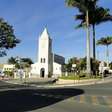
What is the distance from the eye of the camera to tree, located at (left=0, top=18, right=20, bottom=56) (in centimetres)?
5578

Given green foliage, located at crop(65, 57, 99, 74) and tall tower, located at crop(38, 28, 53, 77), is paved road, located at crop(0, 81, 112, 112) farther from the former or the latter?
tall tower, located at crop(38, 28, 53, 77)

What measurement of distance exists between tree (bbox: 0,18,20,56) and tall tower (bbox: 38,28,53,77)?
200 ft

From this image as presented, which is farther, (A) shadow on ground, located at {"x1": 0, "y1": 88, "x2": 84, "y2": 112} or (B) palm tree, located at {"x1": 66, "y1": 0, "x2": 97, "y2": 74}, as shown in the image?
(B) palm tree, located at {"x1": 66, "y1": 0, "x2": 97, "y2": 74}

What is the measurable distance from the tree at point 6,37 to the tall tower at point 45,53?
6088cm

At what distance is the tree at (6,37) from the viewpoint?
55.8m

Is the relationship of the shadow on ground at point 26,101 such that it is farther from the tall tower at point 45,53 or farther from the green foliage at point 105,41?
the tall tower at point 45,53

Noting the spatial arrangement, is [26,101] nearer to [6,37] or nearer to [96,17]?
[6,37]

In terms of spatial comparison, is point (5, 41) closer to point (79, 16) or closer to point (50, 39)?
point (79, 16)

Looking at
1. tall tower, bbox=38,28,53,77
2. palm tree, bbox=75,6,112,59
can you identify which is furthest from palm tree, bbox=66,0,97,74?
tall tower, bbox=38,28,53,77

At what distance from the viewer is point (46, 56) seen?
4783 inches

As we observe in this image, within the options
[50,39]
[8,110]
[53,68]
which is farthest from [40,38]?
[8,110]

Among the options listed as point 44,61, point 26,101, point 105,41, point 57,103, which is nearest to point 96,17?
point 105,41

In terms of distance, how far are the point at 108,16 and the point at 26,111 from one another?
56.2 metres

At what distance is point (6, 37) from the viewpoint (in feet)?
188
